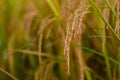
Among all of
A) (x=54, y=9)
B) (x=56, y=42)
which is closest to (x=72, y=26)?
(x=54, y=9)

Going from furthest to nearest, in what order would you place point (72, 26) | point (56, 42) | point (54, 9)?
point (56, 42) → point (54, 9) → point (72, 26)

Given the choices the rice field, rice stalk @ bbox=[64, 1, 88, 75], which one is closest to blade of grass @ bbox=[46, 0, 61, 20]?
the rice field

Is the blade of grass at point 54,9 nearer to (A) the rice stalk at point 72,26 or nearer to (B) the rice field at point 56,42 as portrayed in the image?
(B) the rice field at point 56,42

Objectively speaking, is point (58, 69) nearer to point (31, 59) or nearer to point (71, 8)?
point (31, 59)

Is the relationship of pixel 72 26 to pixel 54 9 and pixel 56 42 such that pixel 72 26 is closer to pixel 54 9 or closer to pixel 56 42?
pixel 54 9

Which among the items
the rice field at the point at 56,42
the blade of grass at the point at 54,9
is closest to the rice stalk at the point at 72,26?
the rice field at the point at 56,42

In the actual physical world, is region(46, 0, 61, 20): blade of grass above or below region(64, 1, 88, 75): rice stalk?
above

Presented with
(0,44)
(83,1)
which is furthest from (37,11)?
(83,1)

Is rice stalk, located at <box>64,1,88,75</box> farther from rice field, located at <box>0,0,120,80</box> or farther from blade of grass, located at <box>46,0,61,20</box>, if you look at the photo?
blade of grass, located at <box>46,0,61,20</box>

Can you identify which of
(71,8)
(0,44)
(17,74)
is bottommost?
(17,74)
